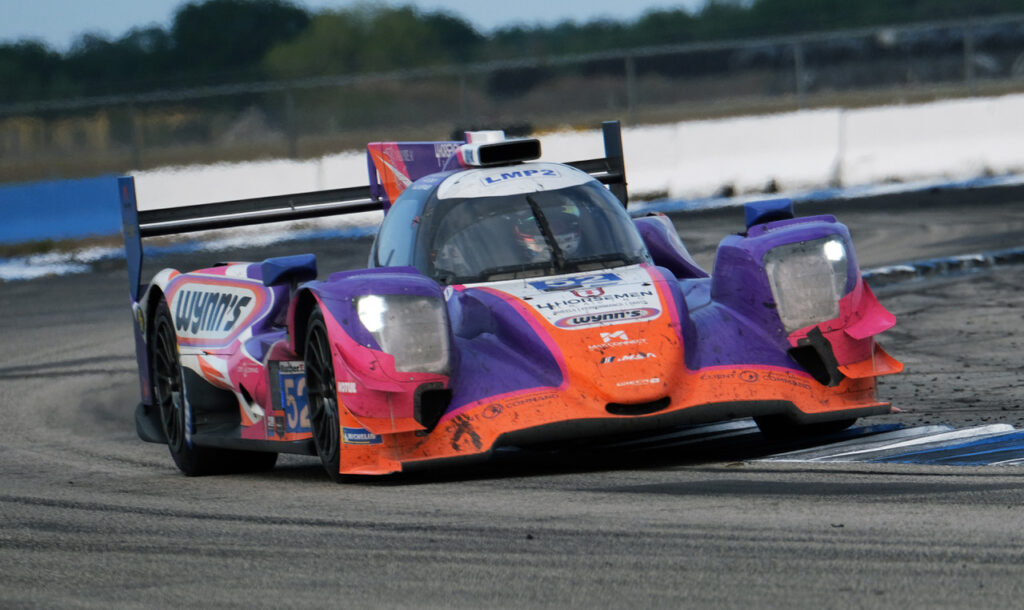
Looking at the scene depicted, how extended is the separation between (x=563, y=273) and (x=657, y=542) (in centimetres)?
263

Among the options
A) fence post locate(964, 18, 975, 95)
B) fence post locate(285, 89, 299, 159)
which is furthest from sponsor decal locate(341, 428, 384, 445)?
fence post locate(964, 18, 975, 95)

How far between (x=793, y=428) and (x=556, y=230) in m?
1.42

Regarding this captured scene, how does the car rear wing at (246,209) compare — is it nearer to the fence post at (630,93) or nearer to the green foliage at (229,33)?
the fence post at (630,93)

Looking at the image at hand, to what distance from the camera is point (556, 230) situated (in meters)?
7.79

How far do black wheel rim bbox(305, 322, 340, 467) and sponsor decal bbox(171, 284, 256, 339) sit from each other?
1.00 m

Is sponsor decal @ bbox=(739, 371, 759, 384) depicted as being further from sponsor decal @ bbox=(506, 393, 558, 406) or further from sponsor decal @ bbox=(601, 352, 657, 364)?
sponsor decal @ bbox=(506, 393, 558, 406)

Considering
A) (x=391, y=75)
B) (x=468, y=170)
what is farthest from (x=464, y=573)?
(x=391, y=75)

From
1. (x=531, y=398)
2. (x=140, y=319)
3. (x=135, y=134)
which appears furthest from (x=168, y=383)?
(x=135, y=134)

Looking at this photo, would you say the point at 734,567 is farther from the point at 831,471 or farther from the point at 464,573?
the point at 831,471

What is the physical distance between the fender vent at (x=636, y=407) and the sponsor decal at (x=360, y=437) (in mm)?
934

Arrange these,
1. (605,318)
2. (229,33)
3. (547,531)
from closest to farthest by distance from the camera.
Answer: (547,531) → (605,318) → (229,33)

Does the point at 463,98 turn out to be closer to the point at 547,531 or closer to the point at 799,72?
the point at 799,72

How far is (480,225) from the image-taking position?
773 cm

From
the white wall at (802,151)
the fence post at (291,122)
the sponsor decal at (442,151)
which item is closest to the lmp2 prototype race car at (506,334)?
the sponsor decal at (442,151)
